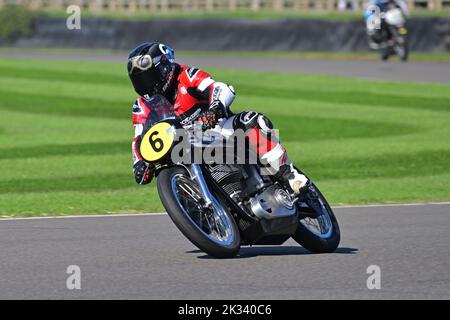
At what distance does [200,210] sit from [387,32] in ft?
81.8

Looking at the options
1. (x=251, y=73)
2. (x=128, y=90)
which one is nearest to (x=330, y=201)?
(x=128, y=90)

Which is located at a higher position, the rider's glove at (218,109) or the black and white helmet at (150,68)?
the black and white helmet at (150,68)

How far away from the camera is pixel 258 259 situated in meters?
8.39

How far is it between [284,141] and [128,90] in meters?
9.80

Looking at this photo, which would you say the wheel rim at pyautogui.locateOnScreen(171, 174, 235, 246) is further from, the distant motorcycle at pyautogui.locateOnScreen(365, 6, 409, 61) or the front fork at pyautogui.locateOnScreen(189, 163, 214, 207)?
the distant motorcycle at pyautogui.locateOnScreen(365, 6, 409, 61)

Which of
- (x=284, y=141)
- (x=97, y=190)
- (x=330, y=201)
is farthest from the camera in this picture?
(x=284, y=141)

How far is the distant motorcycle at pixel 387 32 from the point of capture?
105 feet

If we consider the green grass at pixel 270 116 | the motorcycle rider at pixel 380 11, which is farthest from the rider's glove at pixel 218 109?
the motorcycle rider at pixel 380 11

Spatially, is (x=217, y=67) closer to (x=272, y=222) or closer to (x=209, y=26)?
(x=209, y=26)

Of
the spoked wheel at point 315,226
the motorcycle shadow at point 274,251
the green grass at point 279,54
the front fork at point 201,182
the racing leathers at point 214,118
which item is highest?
the racing leathers at point 214,118

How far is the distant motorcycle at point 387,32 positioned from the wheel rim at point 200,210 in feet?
80.1

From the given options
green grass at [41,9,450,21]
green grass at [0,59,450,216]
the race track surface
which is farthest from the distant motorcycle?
the race track surface
